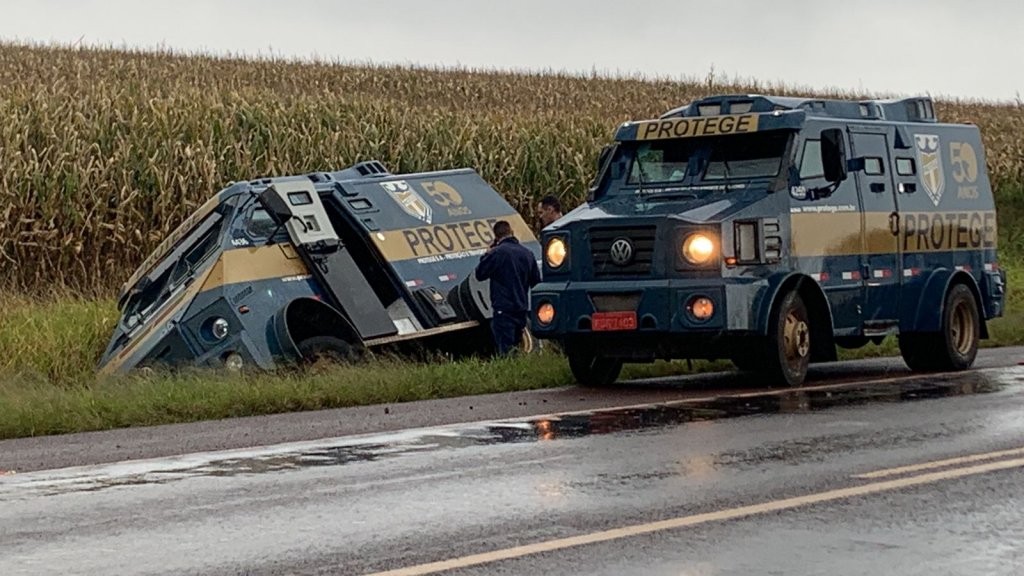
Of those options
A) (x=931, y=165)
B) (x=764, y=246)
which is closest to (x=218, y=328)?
(x=764, y=246)

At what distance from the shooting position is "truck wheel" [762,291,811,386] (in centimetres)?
1541

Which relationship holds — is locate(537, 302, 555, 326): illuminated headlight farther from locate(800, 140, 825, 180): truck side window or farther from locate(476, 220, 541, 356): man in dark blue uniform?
locate(800, 140, 825, 180): truck side window

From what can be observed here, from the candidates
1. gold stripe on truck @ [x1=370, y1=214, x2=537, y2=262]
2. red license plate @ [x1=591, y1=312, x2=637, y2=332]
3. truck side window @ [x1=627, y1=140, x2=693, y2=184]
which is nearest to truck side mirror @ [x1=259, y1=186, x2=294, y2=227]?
gold stripe on truck @ [x1=370, y1=214, x2=537, y2=262]

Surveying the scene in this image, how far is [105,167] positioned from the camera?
22.3 metres

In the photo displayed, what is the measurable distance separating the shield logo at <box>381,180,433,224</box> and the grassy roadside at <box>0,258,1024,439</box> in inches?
85.6

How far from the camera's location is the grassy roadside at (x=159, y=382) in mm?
13500

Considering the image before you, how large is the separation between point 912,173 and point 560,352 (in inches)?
160

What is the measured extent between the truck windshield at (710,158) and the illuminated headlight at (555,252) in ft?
4.03

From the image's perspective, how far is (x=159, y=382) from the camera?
51.1ft

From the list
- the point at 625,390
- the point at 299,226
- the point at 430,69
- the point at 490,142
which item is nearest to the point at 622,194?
the point at 625,390

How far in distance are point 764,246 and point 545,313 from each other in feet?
6.67

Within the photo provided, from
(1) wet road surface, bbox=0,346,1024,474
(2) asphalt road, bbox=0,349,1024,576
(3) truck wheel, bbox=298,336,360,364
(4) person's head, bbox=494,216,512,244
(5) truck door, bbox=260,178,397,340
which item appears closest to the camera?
(2) asphalt road, bbox=0,349,1024,576

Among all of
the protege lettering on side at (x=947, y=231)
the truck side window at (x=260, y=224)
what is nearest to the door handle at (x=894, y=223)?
the protege lettering on side at (x=947, y=231)

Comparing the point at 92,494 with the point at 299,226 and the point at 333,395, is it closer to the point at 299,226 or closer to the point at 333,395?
the point at 333,395
